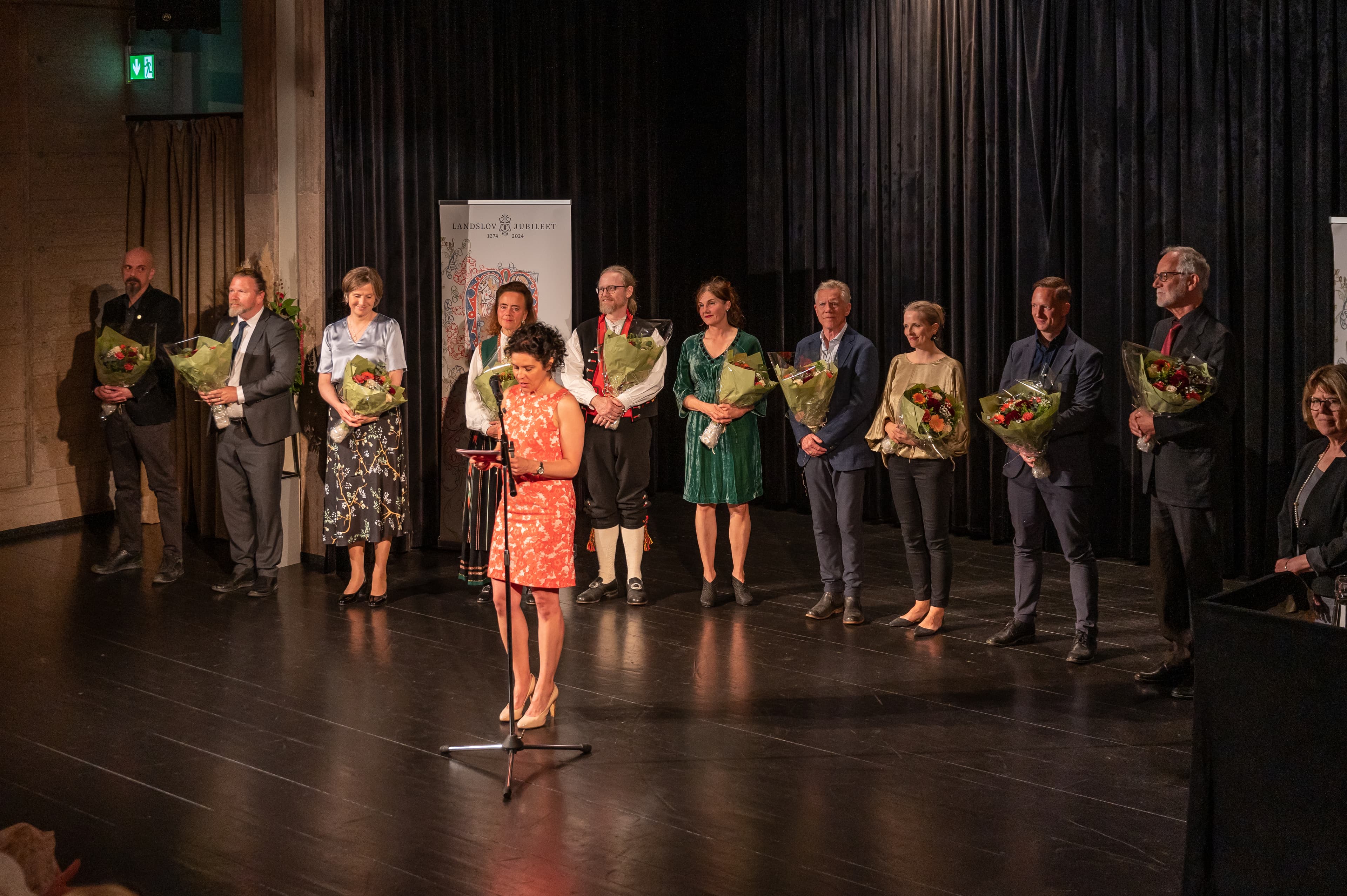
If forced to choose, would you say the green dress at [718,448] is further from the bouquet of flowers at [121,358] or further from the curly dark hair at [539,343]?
the bouquet of flowers at [121,358]

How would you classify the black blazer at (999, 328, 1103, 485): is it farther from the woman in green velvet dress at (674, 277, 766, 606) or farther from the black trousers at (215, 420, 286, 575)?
the black trousers at (215, 420, 286, 575)

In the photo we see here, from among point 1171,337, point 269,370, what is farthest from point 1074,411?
point 269,370

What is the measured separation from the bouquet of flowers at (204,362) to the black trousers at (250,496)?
254mm

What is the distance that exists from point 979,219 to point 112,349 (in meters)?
4.90

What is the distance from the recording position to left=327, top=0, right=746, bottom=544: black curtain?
7.61 m

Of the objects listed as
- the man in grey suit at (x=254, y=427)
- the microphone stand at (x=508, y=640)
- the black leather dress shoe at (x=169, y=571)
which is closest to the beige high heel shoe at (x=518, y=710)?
the microphone stand at (x=508, y=640)

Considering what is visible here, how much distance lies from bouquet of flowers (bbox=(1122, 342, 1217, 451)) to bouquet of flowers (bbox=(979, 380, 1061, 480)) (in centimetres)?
34

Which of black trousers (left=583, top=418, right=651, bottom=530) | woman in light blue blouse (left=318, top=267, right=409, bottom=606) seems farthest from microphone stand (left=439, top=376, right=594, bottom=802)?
woman in light blue blouse (left=318, top=267, right=409, bottom=606)

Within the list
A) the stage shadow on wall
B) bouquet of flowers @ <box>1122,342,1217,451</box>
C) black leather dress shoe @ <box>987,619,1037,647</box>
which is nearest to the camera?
bouquet of flowers @ <box>1122,342,1217,451</box>

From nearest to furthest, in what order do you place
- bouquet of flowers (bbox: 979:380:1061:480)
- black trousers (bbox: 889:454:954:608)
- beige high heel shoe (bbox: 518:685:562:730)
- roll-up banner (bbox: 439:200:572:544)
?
beige high heel shoe (bbox: 518:685:562:730)
bouquet of flowers (bbox: 979:380:1061:480)
black trousers (bbox: 889:454:954:608)
roll-up banner (bbox: 439:200:572:544)

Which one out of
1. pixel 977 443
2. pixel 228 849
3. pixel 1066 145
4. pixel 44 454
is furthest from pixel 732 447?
pixel 44 454

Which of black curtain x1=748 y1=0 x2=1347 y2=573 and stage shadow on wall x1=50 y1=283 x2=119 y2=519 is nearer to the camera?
black curtain x1=748 y1=0 x2=1347 y2=573

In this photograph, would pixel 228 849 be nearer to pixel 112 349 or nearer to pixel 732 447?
pixel 732 447

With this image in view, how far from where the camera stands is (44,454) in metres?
8.30
